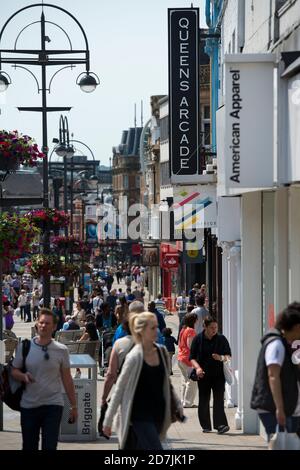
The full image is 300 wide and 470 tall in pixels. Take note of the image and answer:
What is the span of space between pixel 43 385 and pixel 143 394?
149 centimetres

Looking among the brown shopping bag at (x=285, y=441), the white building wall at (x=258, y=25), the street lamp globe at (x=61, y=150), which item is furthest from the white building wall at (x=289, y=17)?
the street lamp globe at (x=61, y=150)

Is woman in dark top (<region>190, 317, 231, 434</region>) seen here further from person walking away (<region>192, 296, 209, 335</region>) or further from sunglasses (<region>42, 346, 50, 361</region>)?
person walking away (<region>192, 296, 209, 335</region>)

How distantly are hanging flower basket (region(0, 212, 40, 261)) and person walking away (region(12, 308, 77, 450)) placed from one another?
591 centimetres

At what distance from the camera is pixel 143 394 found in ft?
35.8

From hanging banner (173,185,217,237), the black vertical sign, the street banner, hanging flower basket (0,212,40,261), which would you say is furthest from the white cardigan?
the street banner

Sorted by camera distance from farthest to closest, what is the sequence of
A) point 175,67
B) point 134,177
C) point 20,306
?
point 134,177 < point 20,306 < point 175,67

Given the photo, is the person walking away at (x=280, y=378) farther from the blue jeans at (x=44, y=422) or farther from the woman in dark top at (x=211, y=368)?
the woman in dark top at (x=211, y=368)

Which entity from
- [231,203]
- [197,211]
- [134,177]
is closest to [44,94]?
[197,211]

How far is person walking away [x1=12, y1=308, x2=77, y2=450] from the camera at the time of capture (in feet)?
39.7

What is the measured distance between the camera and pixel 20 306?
188 ft

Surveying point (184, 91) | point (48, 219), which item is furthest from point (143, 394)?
point (48, 219)

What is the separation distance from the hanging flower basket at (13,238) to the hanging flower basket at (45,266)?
45.1 feet

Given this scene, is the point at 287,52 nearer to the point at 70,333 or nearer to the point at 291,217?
the point at 291,217
